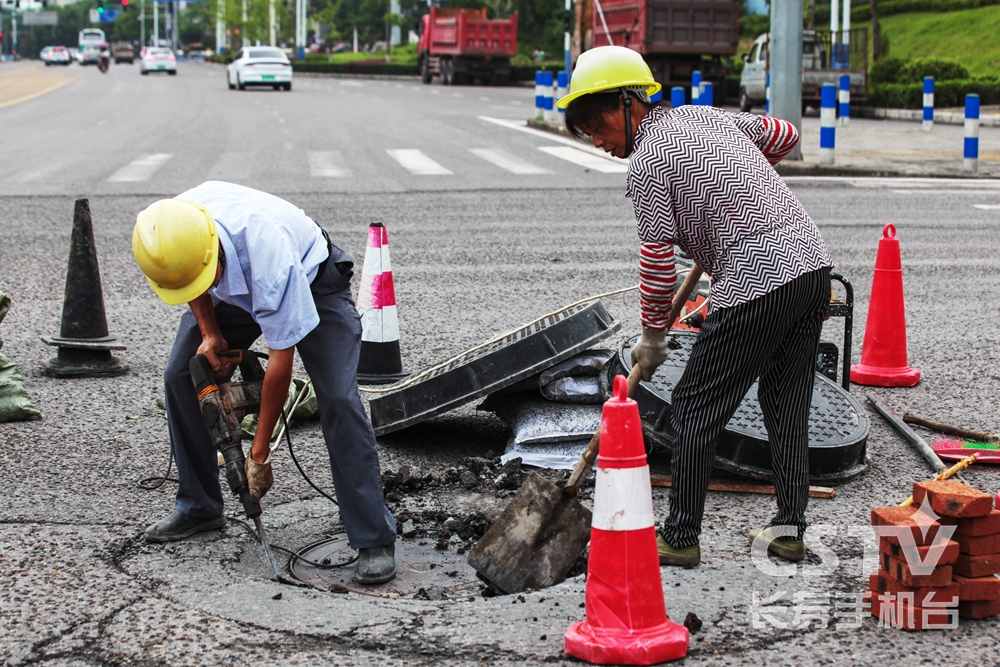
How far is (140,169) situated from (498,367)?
11827mm

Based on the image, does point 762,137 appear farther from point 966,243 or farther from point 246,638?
point 966,243

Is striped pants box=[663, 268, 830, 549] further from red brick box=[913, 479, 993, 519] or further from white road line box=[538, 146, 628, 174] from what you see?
white road line box=[538, 146, 628, 174]

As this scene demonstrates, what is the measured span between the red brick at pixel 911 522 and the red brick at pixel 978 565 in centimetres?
13

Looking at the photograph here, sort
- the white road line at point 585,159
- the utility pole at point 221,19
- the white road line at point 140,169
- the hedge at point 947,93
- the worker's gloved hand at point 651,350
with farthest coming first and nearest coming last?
1. the utility pole at point 221,19
2. the hedge at point 947,93
3. the white road line at point 585,159
4. the white road line at point 140,169
5. the worker's gloved hand at point 651,350

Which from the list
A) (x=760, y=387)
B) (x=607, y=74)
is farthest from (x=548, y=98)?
(x=607, y=74)

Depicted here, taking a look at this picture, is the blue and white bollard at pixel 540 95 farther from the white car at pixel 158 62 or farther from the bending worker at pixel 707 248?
the white car at pixel 158 62

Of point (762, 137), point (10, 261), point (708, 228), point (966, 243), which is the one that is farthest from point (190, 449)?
point (966, 243)

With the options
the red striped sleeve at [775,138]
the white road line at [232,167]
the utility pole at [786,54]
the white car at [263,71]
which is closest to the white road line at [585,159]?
the utility pole at [786,54]

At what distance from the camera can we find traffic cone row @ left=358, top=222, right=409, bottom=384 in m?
5.86

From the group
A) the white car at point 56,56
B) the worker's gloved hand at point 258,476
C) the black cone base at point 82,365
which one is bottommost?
the black cone base at point 82,365

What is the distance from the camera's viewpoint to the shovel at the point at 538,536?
3537 mm

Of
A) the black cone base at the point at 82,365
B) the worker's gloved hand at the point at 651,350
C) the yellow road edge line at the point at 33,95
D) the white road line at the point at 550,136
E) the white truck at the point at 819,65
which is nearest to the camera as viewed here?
the worker's gloved hand at the point at 651,350

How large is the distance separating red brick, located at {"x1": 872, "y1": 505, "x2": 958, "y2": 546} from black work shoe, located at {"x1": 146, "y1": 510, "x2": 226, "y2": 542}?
7.54ft

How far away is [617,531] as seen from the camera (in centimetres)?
290
